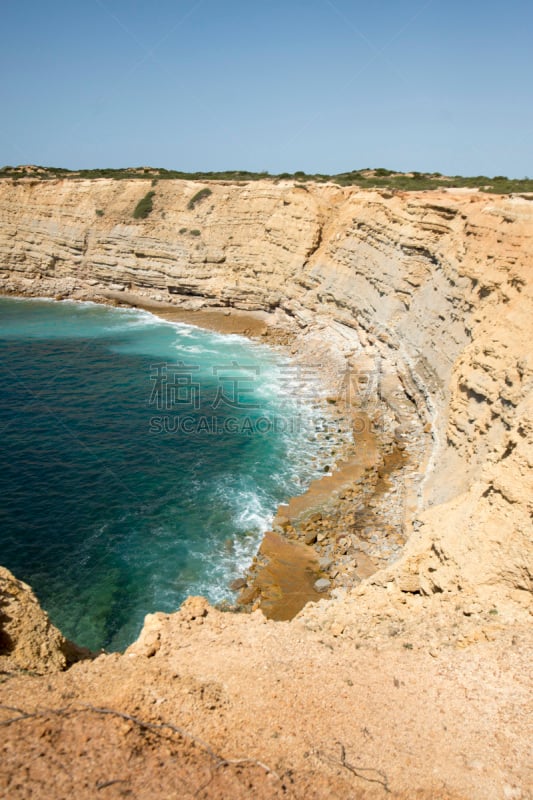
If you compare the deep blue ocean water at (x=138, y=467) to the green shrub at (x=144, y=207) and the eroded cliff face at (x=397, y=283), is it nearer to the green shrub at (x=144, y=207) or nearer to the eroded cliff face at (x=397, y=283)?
the eroded cliff face at (x=397, y=283)

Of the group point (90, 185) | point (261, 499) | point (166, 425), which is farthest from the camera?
point (90, 185)

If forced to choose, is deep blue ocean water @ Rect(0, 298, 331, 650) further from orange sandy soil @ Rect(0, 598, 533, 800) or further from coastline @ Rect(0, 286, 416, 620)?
orange sandy soil @ Rect(0, 598, 533, 800)

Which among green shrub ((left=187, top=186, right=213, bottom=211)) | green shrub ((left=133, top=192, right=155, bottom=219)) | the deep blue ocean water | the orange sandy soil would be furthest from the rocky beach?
green shrub ((left=133, top=192, right=155, bottom=219))

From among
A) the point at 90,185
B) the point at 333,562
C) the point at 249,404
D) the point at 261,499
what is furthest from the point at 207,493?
the point at 90,185

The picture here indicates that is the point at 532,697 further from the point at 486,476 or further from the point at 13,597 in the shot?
the point at 13,597

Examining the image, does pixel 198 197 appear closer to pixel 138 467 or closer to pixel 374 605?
pixel 138 467

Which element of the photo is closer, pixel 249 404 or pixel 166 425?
pixel 166 425

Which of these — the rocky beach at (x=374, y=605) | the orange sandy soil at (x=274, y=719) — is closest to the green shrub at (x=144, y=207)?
the rocky beach at (x=374, y=605)

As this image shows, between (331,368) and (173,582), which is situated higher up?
(331,368)
